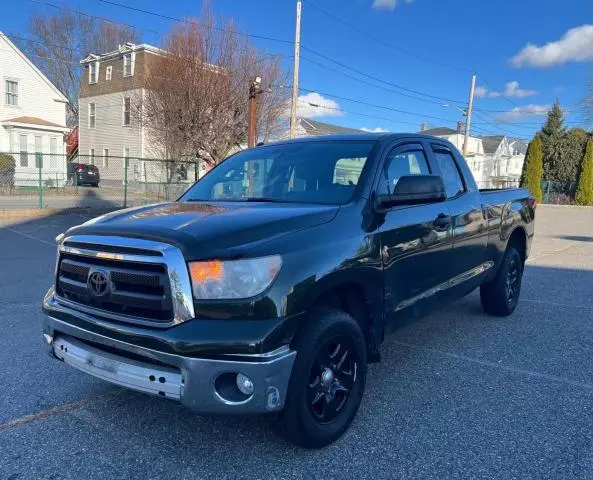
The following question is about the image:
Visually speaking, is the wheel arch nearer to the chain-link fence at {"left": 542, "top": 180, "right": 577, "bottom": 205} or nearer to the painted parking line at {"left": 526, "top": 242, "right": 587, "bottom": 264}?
the painted parking line at {"left": 526, "top": 242, "right": 587, "bottom": 264}

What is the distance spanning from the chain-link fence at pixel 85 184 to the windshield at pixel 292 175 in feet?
29.8

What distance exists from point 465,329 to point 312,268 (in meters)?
3.25

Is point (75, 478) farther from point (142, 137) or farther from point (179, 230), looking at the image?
point (142, 137)

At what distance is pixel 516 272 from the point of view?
5930 millimetres

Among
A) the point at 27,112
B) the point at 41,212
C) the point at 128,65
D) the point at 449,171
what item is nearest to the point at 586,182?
the point at 41,212

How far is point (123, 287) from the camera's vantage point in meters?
2.64

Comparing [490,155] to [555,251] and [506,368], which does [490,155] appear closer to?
[555,251]

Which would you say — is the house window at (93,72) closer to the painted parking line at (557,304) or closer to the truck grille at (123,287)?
the painted parking line at (557,304)

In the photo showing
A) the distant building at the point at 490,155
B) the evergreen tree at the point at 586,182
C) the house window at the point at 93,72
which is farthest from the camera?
the distant building at the point at 490,155

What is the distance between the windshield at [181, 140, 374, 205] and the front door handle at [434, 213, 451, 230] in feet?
2.68

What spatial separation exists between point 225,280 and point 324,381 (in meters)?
0.88

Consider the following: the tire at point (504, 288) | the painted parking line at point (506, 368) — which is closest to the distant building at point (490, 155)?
the tire at point (504, 288)

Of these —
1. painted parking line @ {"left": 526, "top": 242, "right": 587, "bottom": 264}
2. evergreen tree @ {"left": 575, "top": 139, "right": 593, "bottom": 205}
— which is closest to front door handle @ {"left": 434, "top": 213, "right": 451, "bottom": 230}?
Answer: painted parking line @ {"left": 526, "top": 242, "right": 587, "bottom": 264}

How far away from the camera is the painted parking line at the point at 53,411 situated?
3.14 meters
